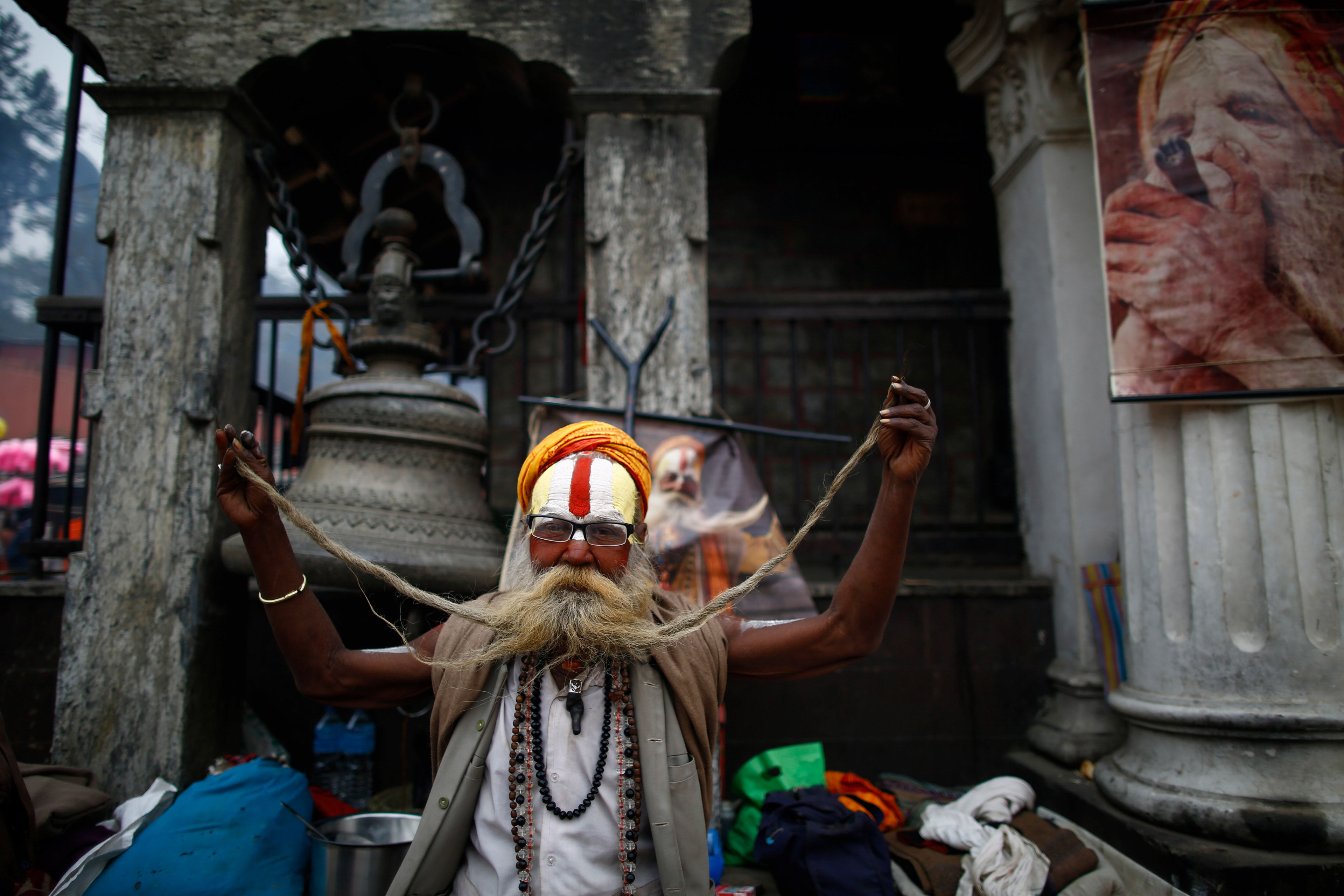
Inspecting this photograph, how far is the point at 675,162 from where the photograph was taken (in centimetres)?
350

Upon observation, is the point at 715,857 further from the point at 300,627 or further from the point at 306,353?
the point at 306,353

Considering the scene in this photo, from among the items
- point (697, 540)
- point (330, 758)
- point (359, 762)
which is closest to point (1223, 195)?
point (697, 540)

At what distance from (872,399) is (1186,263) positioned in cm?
314

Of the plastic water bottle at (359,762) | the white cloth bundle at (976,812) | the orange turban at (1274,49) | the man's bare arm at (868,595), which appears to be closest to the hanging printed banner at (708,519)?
the white cloth bundle at (976,812)

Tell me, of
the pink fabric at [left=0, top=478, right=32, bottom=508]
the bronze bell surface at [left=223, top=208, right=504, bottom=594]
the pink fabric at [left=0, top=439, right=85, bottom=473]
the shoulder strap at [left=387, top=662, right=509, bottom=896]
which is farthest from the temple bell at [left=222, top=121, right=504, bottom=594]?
the pink fabric at [left=0, top=439, right=85, bottom=473]

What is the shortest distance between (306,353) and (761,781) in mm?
2895

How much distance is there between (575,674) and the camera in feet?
5.56

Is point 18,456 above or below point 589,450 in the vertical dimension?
above

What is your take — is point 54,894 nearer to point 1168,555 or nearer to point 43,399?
point 43,399

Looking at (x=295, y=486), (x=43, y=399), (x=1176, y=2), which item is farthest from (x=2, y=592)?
(x=1176, y=2)

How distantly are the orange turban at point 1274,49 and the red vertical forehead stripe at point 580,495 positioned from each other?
9.07ft

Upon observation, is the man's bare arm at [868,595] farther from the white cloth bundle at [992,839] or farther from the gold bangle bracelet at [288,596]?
the white cloth bundle at [992,839]

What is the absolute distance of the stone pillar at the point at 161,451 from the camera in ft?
9.80

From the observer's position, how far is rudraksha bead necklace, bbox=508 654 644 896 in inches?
61.1
